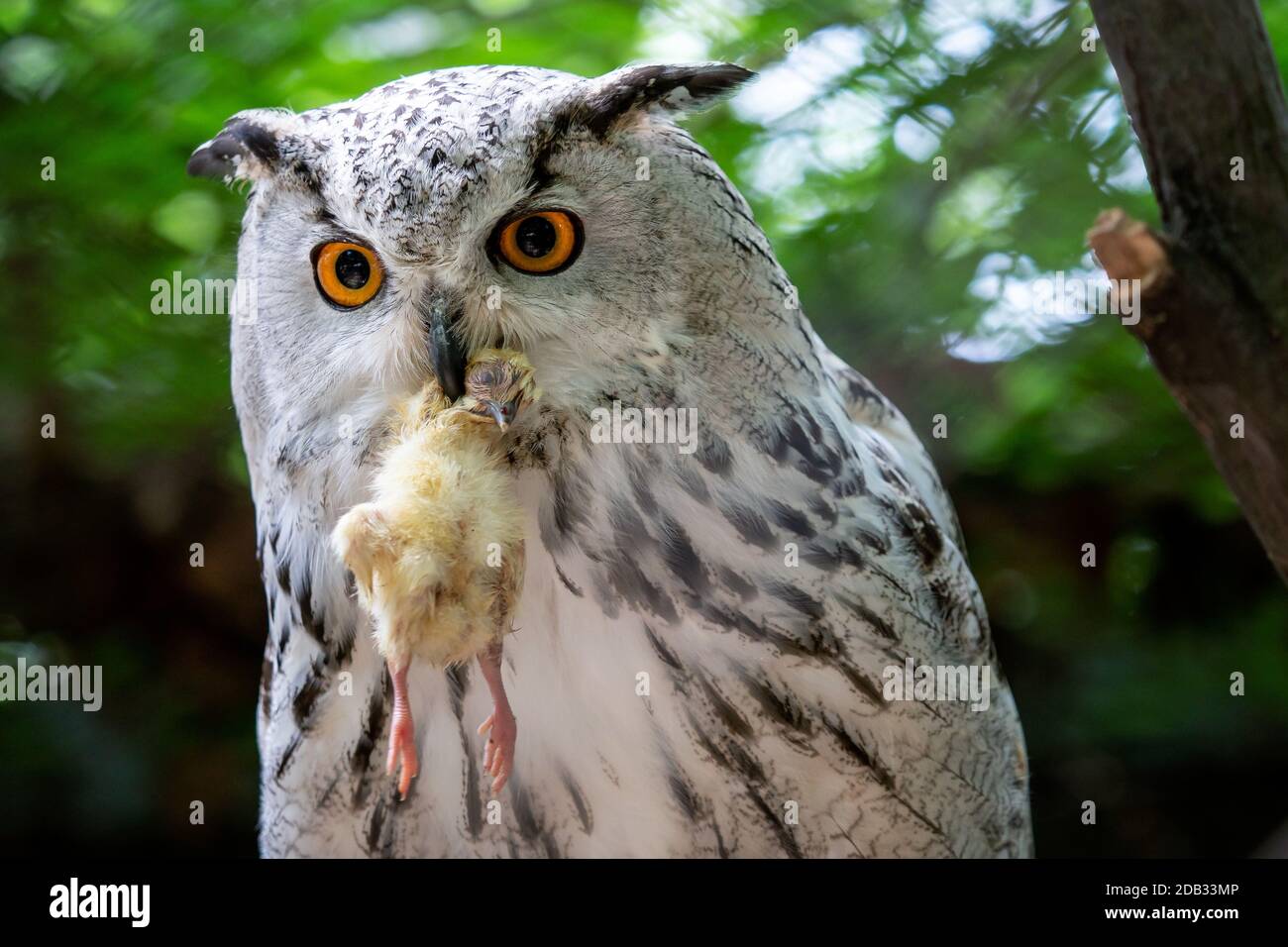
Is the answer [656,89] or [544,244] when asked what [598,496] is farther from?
[656,89]

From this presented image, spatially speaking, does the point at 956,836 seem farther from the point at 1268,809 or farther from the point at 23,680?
the point at 23,680

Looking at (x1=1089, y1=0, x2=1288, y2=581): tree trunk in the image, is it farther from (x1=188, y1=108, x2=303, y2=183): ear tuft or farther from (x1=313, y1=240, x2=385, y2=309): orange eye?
(x1=188, y1=108, x2=303, y2=183): ear tuft

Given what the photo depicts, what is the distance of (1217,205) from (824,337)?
57.5 inches

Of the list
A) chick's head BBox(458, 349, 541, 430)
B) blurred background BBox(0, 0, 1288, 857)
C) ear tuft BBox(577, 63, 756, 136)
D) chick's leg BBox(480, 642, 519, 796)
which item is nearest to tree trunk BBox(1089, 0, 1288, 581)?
ear tuft BBox(577, 63, 756, 136)

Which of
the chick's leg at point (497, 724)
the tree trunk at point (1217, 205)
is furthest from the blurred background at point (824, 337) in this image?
the chick's leg at point (497, 724)

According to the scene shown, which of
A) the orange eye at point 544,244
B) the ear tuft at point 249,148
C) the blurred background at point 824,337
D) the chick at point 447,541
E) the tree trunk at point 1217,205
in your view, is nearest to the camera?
the tree trunk at point 1217,205

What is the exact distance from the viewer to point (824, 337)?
104 inches

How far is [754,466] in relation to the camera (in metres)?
1.64

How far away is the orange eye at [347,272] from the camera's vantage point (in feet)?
5.08

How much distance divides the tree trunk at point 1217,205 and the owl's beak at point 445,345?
72 centimetres

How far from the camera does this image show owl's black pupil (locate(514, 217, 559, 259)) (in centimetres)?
151


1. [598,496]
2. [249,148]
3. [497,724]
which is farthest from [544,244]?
[497,724]

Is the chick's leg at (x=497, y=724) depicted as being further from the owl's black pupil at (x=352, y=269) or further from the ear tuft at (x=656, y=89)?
the ear tuft at (x=656, y=89)

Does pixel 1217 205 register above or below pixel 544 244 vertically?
below
